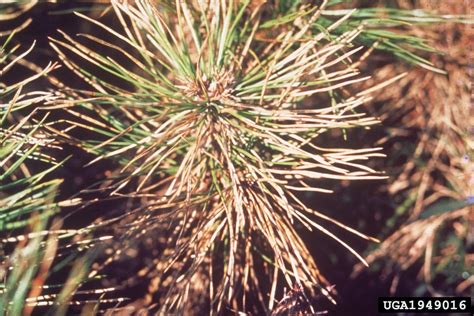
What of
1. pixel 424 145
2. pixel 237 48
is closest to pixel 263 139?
pixel 237 48

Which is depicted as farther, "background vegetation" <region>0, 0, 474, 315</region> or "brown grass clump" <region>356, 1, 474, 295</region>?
"brown grass clump" <region>356, 1, 474, 295</region>

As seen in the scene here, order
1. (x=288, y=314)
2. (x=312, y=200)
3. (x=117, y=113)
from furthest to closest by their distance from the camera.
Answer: (x=312, y=200) < (x=117, y=113) < (x=288, y=314)

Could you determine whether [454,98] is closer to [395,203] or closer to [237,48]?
[395,203]

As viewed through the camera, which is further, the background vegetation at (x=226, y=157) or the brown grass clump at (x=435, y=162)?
the brown grass clump at (x=435, y=162)

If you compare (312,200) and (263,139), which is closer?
(263,139)

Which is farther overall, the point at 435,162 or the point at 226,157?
the point at 435,162

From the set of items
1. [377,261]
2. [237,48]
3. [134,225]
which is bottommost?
[377,261]

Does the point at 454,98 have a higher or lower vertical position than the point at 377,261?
higher

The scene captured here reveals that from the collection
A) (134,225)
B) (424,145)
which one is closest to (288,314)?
(134,225)

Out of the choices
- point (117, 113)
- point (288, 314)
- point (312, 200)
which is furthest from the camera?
point (312, 200)
